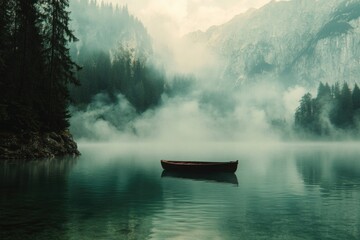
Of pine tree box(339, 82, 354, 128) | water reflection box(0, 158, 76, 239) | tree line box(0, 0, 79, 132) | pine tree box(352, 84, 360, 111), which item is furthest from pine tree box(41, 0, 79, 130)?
pine tree box(352, 84, 360, 111)

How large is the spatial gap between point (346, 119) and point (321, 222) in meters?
175

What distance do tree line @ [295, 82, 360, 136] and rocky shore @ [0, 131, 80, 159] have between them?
142m

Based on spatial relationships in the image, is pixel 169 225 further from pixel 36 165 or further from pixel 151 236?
pixel 36 165

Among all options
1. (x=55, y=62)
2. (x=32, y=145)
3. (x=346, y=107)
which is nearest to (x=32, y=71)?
(x=55, y=62)

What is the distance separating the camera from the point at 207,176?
4775cm

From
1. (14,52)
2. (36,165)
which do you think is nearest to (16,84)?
(14,52)

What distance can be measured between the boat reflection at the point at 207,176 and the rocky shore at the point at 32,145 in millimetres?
20022

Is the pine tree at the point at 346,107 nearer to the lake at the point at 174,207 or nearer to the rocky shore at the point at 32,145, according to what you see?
the rocky shore at the point at 32,145

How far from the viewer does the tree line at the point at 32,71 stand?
57.7m

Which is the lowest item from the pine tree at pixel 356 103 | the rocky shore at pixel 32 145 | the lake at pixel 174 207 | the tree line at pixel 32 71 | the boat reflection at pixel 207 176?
the lake at pixel 174 207

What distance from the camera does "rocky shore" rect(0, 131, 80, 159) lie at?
57.4 metres

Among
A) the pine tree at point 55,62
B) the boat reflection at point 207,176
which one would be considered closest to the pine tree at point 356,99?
the pine tree at point 55,62

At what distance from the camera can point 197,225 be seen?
832 inches

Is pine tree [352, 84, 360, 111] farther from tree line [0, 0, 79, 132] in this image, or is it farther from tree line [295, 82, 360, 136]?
tree line [0, 0, 79, 132]
